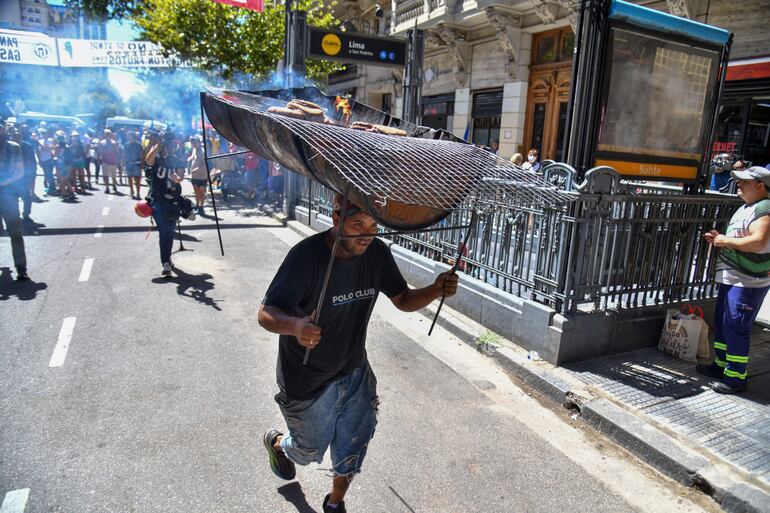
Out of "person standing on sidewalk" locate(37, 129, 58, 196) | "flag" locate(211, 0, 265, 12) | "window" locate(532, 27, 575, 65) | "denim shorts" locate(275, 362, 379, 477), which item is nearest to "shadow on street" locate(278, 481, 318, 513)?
"denim shorts" locate(275, 362, 379, 477)

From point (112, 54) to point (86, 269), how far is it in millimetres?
11219

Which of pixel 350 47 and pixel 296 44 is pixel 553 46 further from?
pixel 296 44

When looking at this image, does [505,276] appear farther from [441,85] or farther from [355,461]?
[441,85]

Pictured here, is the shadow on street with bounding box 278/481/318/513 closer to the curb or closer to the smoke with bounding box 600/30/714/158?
the curb

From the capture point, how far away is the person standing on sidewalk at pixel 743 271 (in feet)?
13.5

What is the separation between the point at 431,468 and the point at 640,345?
325 centimetres

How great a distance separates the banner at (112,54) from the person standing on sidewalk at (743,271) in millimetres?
17107

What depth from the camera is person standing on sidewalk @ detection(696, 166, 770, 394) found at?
4.12m

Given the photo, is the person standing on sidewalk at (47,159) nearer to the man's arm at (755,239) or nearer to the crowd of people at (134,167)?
the crowd of people at (134,167)

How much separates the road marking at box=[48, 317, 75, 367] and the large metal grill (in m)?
3.47

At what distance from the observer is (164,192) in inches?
287

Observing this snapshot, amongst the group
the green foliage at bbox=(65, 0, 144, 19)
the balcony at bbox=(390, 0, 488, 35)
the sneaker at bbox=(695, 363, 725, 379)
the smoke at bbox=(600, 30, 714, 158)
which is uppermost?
the green foliage at bbox=(65, 0, 144, 19)

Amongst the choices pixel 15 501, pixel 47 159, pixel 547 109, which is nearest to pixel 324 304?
pixel 15 501

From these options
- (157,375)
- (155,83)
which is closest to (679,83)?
(157,375)
